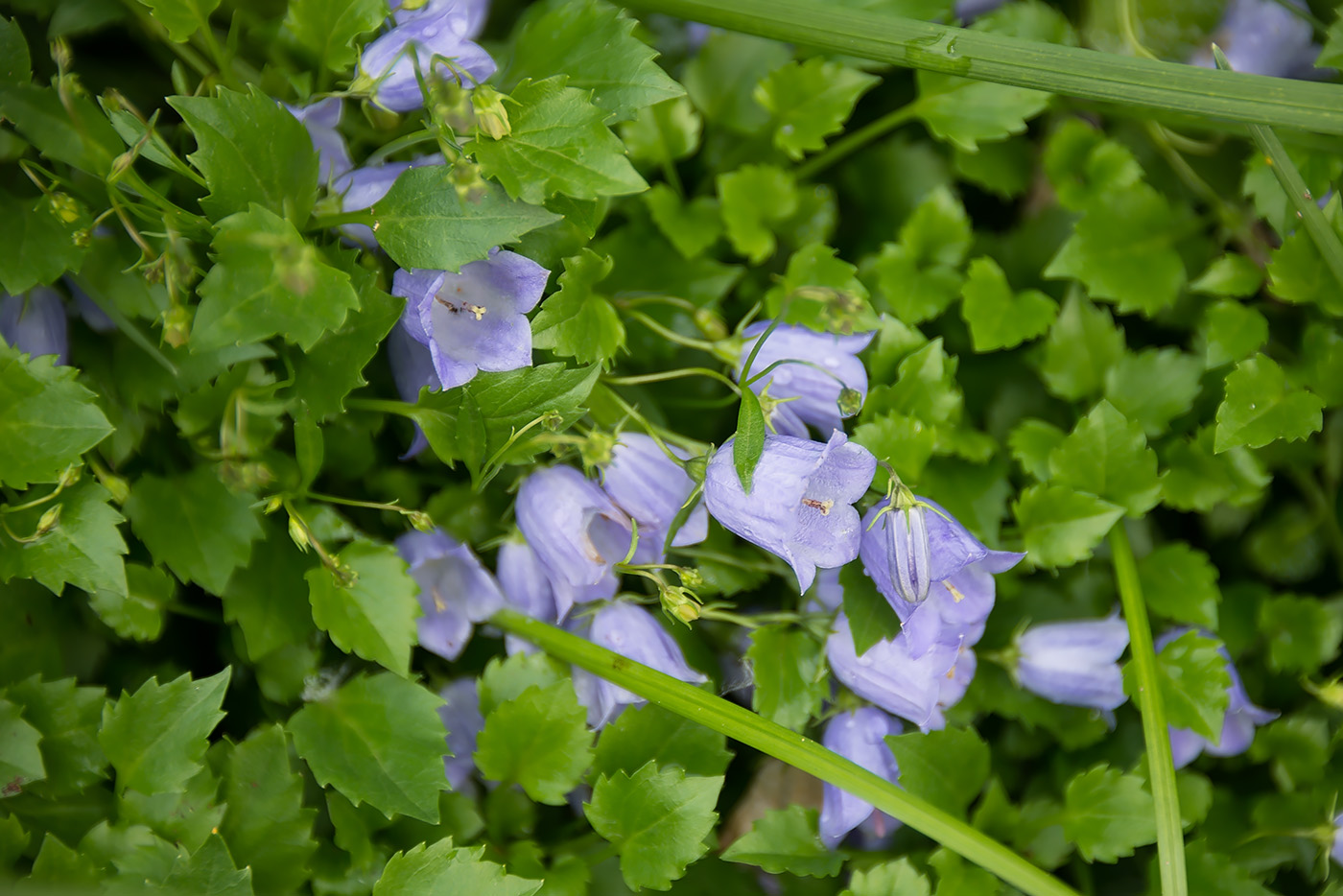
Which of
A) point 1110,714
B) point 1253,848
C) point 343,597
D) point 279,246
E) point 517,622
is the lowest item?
point 1253,848

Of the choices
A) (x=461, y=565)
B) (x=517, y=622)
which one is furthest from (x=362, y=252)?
(x=517, y=622)

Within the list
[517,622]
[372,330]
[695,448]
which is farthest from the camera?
[517,622]

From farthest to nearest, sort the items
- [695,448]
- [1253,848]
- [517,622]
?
[1253,848]
[517,622]
[695,448]

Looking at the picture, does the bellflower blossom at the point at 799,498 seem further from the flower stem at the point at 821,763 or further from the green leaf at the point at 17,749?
the green leaf at the point at 17,749

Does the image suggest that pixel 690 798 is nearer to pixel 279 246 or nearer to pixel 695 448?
pixel 695 448

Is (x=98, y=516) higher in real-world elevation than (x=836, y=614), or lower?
higher

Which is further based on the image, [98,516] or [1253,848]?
[1253,848]

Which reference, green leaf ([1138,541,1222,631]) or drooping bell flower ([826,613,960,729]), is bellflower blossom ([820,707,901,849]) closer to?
drooping bell flower ([826,613,960,729])

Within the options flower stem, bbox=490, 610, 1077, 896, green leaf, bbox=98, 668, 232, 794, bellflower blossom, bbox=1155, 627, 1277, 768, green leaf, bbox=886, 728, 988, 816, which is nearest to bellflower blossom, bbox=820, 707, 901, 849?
green leaf, bbox=886, 728, 988, 816
